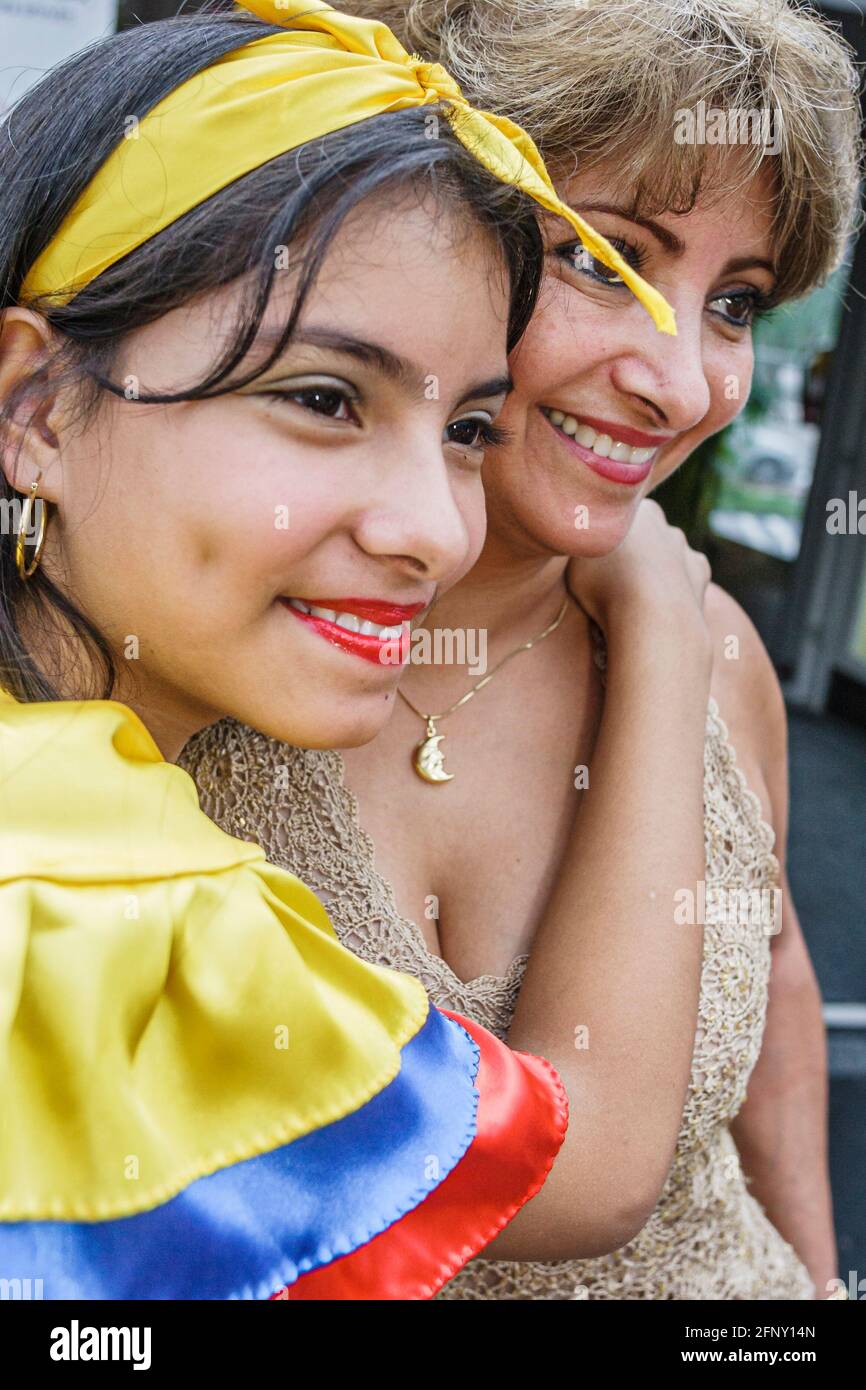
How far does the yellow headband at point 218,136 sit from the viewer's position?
894mm

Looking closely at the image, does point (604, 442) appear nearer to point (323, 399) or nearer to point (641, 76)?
point (641, 76)

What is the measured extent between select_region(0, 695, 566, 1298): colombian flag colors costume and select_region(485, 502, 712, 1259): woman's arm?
0.22m

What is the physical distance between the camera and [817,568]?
4.80 metres

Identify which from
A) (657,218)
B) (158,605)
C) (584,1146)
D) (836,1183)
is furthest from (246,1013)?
(836,1183)

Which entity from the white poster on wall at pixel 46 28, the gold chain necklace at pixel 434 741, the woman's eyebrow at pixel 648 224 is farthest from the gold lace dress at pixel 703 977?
the white poster on wall at pixel 46 28

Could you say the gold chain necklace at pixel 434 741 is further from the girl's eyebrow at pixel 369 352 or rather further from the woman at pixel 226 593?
the girl's eyebrow at pixel 369 352

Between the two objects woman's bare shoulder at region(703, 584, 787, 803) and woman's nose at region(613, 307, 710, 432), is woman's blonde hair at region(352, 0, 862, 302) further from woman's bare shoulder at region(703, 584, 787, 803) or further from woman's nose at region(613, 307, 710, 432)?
woman's bare shoulder at region(703, 584, 787, 803)

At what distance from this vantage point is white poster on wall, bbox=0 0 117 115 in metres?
1.86

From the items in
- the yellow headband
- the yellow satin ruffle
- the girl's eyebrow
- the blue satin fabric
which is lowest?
the blue satin fabric

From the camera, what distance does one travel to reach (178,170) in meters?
0.89

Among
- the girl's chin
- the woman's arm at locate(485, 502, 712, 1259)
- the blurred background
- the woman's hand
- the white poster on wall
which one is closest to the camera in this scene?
the girl's chin

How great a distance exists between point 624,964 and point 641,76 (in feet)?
2.66

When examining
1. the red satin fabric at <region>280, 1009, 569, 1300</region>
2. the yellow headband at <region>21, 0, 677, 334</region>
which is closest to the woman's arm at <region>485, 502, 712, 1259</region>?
the red satin fabric at <region>280, 1009, 569, 1300</region>
